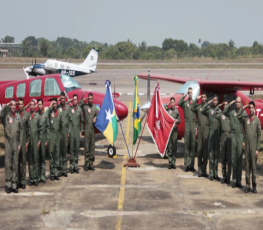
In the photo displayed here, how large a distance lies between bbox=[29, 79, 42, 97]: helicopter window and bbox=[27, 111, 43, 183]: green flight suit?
4.56 meters

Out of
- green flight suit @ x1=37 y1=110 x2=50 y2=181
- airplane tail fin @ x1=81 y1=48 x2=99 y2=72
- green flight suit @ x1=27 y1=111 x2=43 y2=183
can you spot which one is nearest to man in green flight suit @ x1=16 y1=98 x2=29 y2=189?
green flight suit @ x1=27 y1=111 x2=43 y2=183

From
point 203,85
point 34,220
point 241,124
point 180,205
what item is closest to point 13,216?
point 34,220

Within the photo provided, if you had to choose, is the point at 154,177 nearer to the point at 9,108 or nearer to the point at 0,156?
the point at 9,108

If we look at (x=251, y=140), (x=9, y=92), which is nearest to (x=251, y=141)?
(x=251, y=140)

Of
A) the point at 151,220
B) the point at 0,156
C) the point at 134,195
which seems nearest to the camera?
the point at 151,220

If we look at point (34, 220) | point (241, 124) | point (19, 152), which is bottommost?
point (34, 220)

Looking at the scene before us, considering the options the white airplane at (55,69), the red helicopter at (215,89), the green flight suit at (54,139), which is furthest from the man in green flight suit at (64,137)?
the white airplane at (55,69)

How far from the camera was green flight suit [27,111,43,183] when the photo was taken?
10.9m

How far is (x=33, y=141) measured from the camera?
10.9 metres

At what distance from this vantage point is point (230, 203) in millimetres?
9773

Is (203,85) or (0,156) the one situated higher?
(203,85)

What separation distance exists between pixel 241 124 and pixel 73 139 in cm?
436

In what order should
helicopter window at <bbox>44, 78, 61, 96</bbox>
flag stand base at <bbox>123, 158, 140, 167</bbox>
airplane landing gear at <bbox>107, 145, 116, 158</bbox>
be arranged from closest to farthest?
flag stand base at <bbox>123, 158, 140, 167</bbox> < airplane landing gear at <bbox>107, 145, 116, 158</bbox> < helicopter window at <bbox>44, 78, 61, 96</bbox>

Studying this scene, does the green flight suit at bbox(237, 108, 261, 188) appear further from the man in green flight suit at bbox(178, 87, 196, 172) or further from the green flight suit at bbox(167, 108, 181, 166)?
the green flight suit at bbox(167, 108, 181, 166)
